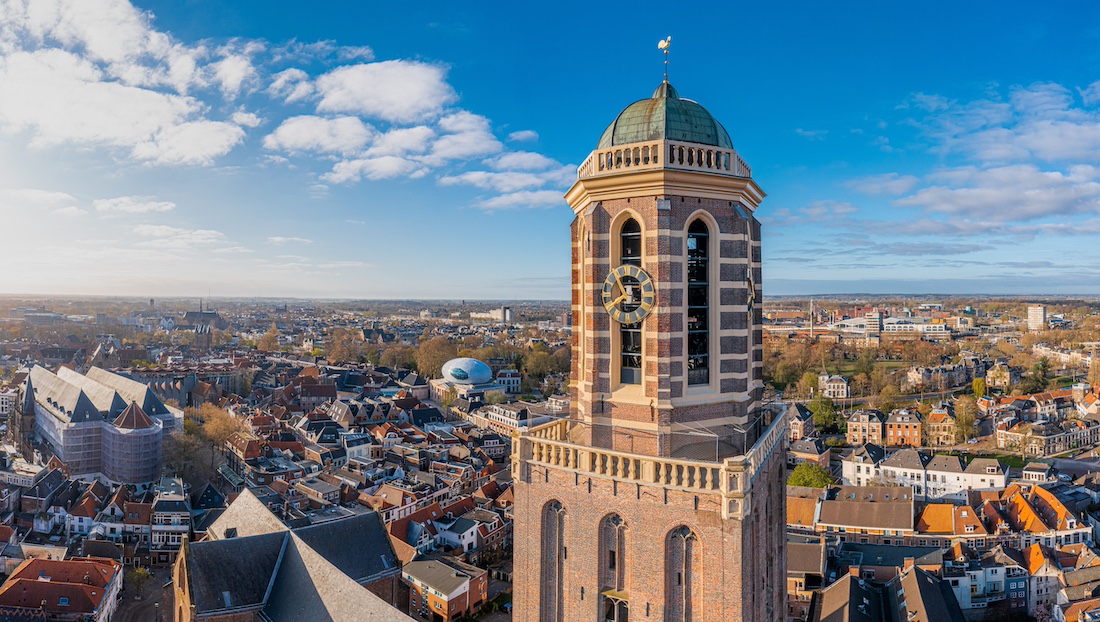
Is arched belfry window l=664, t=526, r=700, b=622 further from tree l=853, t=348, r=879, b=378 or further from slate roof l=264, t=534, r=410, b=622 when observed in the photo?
tree l=853, t=348, r=879, b=378

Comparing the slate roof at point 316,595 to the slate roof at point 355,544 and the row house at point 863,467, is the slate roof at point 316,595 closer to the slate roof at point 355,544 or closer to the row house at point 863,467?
the slate roof at point 355,544

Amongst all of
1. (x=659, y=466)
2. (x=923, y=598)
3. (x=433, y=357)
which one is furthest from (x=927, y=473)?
(x=433, y=357)

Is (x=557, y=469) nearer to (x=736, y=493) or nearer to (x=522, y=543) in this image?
(x=522, y=543)

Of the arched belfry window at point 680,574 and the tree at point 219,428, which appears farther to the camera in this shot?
the tree at point 219,428

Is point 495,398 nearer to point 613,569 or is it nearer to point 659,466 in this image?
point 613,569

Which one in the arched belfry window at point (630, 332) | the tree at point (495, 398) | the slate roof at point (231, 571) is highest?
the arched belfry window at point (630, 332)

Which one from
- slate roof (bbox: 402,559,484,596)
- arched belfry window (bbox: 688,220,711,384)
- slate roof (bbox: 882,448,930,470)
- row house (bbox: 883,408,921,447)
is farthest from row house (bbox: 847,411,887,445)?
arched belfry window (bbox: 688,220,711,384)

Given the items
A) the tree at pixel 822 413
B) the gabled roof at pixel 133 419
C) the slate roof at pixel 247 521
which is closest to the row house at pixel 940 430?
the tree at pixel 822 413
